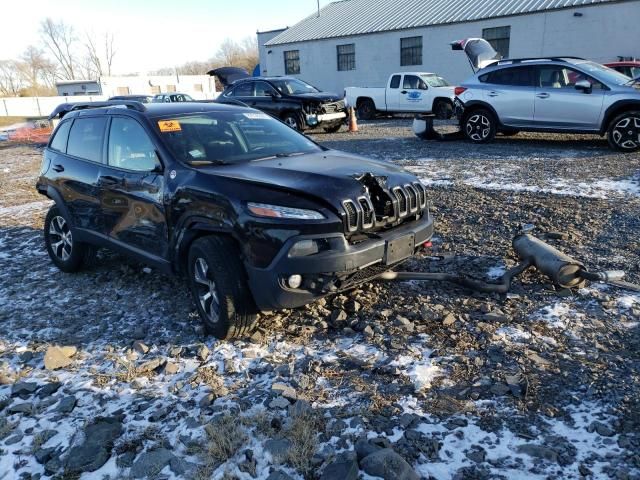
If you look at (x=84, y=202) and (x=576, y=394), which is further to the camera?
(x=84, y=202)

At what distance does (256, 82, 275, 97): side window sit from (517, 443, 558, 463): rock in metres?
13.8

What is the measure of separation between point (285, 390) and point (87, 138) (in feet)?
11.0

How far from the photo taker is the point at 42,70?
3524 inches

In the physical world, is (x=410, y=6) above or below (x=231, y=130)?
above

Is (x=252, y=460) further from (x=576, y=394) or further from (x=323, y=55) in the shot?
A: (x=323, y=55)

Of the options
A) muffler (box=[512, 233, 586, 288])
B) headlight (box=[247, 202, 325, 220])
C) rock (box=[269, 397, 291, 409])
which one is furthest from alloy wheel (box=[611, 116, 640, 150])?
rock (box=[269, 397, 291, 409])

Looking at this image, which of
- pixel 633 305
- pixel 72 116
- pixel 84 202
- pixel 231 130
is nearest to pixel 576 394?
pixel 633 305

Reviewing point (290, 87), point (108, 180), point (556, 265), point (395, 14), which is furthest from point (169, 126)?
point (395, 14)

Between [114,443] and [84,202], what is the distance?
2791mm

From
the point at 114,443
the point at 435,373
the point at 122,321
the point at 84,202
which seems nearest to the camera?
the point at 114,443

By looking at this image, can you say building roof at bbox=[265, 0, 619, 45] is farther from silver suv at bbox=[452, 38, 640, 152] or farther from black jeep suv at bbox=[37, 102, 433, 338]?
black jeep suv at bbox=[37, 102, 433, 338]

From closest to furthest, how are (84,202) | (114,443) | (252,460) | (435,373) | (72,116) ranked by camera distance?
(252,460) → (114,443) → (435,373) → (84,202) → (72,116)

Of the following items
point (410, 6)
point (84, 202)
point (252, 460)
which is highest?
point (410, 6)

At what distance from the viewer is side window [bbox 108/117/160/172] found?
13.3ft
